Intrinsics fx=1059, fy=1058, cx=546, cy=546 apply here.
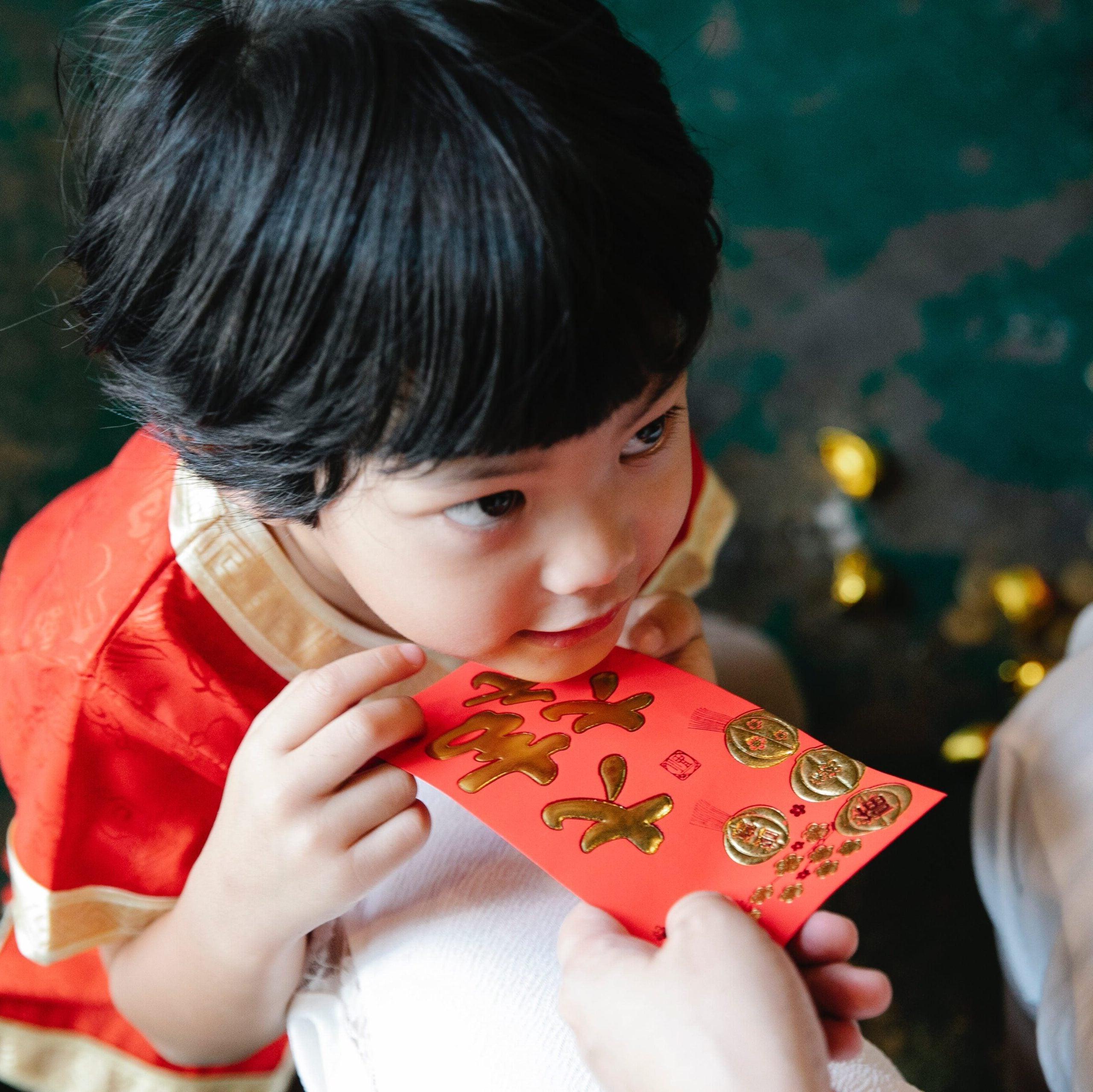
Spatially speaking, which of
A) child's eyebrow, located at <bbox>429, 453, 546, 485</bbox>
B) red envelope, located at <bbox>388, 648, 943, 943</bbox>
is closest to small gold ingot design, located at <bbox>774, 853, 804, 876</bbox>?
red envelope, located at <bbox>388, 648, 943, 943</bbox>

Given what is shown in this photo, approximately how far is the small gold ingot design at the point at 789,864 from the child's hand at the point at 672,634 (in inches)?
7.7

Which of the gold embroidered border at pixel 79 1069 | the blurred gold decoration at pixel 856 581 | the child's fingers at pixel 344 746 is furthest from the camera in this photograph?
the blurred gold decoration at pixel 856 581

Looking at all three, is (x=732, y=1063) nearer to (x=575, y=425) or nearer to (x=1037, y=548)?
(x=575, y=425)

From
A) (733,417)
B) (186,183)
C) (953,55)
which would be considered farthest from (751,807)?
(953,55)

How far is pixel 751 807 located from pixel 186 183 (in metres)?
0.38

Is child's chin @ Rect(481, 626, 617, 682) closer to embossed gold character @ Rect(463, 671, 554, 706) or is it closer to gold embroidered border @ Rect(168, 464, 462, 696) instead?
embossed gold character @ Rect(463, 671, 554, 706)

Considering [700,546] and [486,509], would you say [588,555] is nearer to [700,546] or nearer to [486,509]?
[486,509]

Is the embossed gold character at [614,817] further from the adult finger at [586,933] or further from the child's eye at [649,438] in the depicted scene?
the child's eye at [649,438]

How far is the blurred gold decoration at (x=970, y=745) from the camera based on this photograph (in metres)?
1.00

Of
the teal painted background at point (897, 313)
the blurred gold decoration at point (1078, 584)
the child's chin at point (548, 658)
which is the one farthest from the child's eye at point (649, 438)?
the blurred gold decoration at point (1078, 584)

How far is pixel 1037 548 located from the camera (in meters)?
1.15

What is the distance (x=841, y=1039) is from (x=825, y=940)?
5 centimetres

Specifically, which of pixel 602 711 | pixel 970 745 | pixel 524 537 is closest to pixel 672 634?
pixel 602 711

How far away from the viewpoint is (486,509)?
1.54ft
